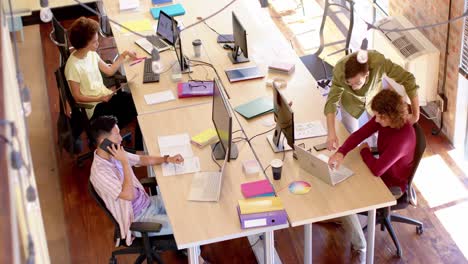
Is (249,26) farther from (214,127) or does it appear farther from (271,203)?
(271,203)

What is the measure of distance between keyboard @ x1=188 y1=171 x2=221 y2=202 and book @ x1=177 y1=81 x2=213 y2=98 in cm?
95

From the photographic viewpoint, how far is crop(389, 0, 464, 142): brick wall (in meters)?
5.67

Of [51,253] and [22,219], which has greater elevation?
[22,219]

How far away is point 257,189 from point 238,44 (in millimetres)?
1627

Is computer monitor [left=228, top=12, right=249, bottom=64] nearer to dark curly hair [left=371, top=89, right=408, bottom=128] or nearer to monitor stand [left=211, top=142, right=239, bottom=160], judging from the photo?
monitor stand [left=211, top=142, right=239, bottom=160]

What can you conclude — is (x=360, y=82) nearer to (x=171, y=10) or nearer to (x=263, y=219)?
(x=263, y=219)

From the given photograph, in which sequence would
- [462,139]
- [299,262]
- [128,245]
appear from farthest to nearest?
[462,139], [299,262], [128,245]

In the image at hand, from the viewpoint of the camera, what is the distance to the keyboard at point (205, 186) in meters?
4.44

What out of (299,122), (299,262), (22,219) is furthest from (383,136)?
(22,219)

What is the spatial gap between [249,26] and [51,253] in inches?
97.4

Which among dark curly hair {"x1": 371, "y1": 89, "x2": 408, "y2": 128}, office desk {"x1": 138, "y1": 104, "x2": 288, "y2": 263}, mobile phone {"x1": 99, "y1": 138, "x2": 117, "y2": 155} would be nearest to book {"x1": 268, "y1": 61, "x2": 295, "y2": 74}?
office desk {"x1": 138, "y1": 104, "x2": 288, "y2": 263}

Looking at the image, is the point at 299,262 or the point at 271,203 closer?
the point at 271,203

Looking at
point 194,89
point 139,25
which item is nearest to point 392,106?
point 194,89

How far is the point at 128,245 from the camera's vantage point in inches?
181
